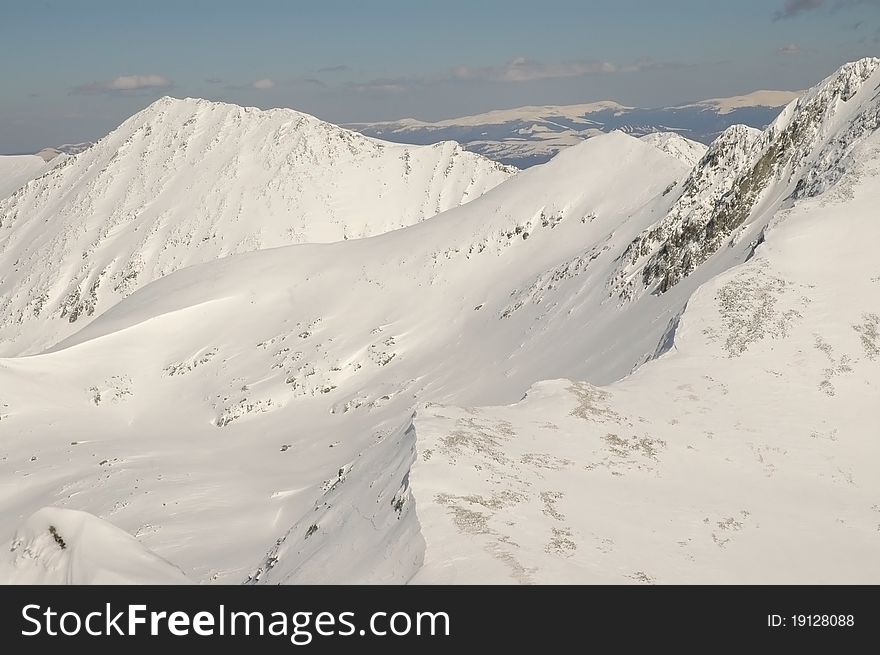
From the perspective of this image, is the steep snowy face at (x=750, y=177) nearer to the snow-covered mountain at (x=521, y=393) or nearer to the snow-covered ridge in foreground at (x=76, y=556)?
the snow-covered mountain at (x=521, y=393)

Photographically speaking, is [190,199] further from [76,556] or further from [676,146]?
[76,556]

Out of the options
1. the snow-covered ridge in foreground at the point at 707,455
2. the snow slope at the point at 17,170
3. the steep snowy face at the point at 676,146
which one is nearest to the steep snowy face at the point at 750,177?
the snow-covered ridge in foreground at the point at 707,455

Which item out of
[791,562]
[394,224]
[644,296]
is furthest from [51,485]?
[394,224]

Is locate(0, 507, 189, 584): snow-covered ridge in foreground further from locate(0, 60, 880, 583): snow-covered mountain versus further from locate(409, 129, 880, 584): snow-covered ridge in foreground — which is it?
locate(409, 129, 880, 584): snow-covered ridge in foreground

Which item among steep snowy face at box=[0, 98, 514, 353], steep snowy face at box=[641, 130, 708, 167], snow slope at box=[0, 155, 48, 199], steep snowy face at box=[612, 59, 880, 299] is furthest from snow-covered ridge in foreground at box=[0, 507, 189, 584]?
snow slope at box=[0, 155, 48, 199]

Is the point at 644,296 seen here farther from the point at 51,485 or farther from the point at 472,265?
the point at 51,485
